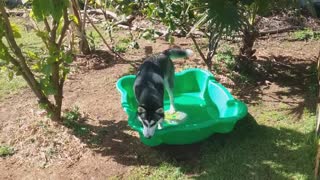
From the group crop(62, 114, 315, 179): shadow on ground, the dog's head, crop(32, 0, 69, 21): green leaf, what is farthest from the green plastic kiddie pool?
crop(32, 0, 69, 21): green leaf

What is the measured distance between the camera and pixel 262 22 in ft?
24.9

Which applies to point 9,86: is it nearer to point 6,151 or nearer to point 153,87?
point 6,151

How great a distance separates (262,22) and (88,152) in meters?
4.58

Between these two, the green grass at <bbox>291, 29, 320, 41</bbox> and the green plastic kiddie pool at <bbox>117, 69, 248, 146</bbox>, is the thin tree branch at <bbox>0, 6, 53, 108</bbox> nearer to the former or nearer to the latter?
the green plastic kiddie pool at <bbox>117, 69, 248, 146</bbox>

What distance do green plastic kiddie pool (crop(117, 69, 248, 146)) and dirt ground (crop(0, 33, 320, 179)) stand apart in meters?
0.29

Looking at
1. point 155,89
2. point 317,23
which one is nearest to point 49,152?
point 155,89

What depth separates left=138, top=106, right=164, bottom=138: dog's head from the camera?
3752 millimetres

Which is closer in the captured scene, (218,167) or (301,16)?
(218,167)

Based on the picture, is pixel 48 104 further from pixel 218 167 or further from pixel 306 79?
pixel 306 79

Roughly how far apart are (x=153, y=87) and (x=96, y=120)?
0.85 meters

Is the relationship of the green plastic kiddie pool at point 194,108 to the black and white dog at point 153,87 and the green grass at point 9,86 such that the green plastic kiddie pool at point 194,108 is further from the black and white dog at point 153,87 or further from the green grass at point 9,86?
the green grass at point 9,86

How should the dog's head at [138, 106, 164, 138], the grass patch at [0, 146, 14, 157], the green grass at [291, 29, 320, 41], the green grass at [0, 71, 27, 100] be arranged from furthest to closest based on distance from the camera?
the green grass at [291, 29, 320, 41]
the green grass at [0, 71, 27, 100]
the grass patch at [0, 146, 14, 157]
the dog's head at [138, 106, 164, 138]

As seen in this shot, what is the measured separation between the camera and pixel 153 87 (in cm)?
420

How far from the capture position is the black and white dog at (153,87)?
387 cm
